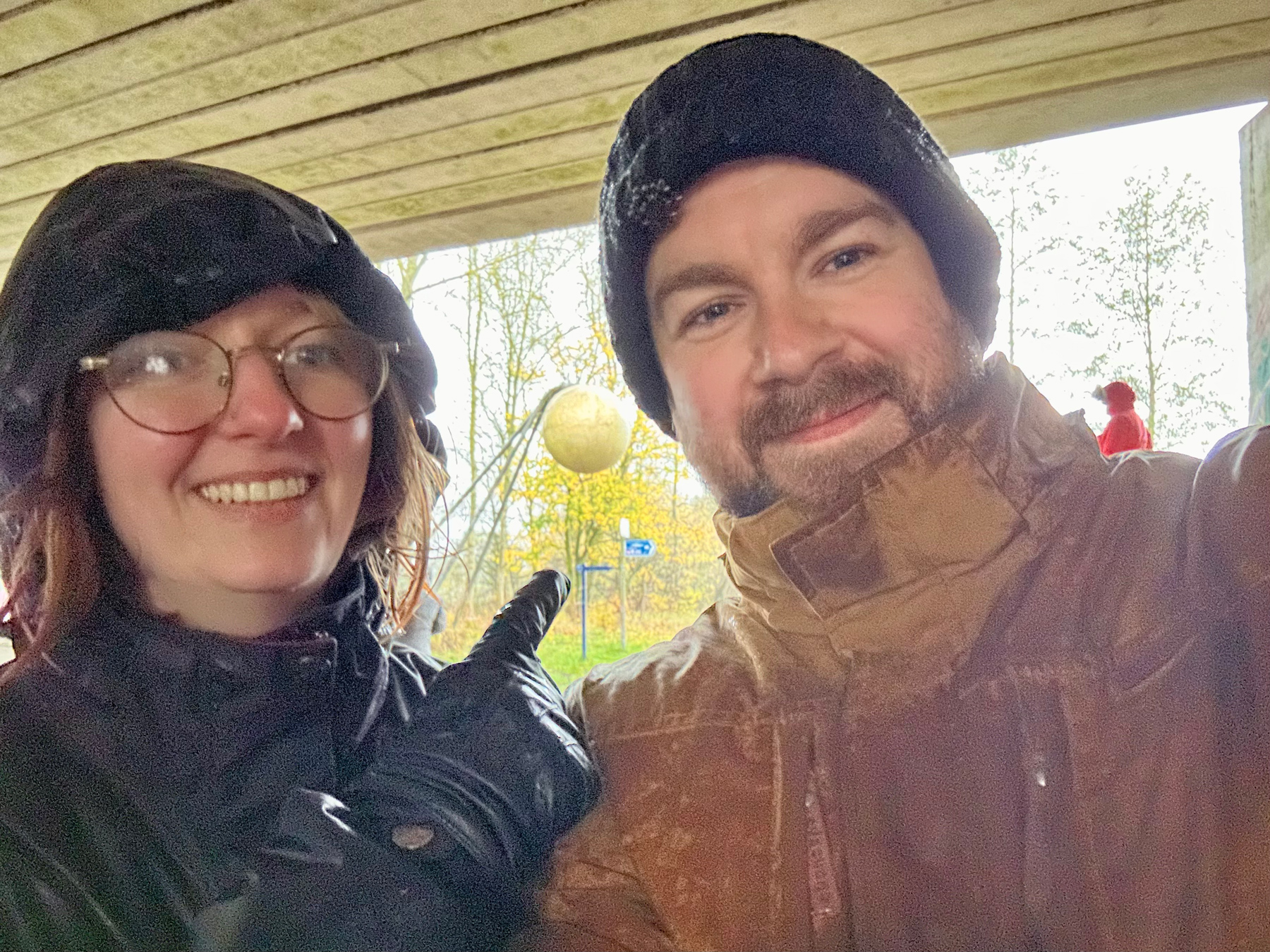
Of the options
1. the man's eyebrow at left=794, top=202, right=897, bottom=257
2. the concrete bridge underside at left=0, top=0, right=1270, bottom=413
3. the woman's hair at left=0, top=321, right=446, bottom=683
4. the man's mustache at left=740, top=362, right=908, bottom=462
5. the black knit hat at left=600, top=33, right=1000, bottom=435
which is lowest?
the woman's hair at left=0, top=321, right=446, bottom=683

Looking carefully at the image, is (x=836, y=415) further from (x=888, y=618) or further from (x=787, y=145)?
(x=787, y=145)

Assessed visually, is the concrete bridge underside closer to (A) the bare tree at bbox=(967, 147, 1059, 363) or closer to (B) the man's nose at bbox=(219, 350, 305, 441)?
(A) the bare tree at bbox=(967, 147, 1059, 363)

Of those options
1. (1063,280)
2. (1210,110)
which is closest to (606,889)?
(1063,280)

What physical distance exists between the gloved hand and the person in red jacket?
846mm

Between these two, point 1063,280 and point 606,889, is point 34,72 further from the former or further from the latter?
point 1063,280

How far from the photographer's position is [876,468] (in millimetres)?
742

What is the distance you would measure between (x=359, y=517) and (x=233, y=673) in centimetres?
25

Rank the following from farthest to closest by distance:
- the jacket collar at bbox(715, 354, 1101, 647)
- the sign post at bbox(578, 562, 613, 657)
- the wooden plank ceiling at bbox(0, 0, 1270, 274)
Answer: the sign post at bbox(578, 562, 613, 657)
the wooden plank ceiling at bbox(0, 0, 1270, 274)
the jacket collar at bbox(715, 354, 1101, 647)

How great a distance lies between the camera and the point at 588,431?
5.34 feet

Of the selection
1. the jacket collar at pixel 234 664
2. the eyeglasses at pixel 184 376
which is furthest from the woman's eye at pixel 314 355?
the jacket collar at pixel 234 664

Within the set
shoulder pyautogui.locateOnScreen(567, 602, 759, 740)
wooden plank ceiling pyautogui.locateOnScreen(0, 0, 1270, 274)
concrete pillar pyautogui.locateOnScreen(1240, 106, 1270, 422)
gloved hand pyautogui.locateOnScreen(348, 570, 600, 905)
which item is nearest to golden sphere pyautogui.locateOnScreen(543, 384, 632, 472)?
wooden plank ceiling pyautogui.locateOnScreen(0, 0, 1270, 274)

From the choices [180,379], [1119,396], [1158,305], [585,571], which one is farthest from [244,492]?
[1158,305]

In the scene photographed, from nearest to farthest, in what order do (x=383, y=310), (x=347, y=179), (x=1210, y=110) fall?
(x=383, y=310)
(x=1210, y=110)
(x=347, y=179)

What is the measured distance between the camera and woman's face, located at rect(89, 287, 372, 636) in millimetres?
767
